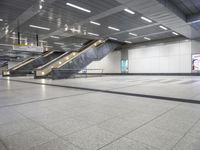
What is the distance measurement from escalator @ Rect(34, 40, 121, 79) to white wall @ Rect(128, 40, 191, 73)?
12.3 ft

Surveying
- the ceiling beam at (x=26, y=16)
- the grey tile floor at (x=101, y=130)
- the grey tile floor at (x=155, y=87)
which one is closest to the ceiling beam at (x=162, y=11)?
the grey tile floor at (x=155, y=87)

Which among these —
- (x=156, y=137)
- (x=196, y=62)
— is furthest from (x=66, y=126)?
(x=196, y=62)

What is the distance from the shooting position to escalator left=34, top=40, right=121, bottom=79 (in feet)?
42.7

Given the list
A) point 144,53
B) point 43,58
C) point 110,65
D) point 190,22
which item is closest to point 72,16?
point 190,22

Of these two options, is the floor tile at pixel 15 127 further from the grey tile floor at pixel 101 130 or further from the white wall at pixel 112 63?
the white wall at pixel 112 63

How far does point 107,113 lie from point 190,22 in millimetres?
10924

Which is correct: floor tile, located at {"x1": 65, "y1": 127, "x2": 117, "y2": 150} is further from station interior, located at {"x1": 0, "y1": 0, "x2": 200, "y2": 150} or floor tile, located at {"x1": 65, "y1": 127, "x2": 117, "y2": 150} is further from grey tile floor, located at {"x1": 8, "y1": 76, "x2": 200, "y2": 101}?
grey tile floor, located at {"x1": 8, "y1": 76, "x2": 200, "y2": 101}

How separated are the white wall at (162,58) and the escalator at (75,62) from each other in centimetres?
374

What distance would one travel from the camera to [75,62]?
14398mm

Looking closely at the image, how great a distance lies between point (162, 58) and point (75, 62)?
1107 centimetres

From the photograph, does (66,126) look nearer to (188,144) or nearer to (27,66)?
(188,144)

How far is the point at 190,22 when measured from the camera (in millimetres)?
10305

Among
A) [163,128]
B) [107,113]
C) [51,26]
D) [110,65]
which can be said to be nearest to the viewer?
[163,128]

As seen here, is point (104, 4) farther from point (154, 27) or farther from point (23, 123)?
point (23, 123)
